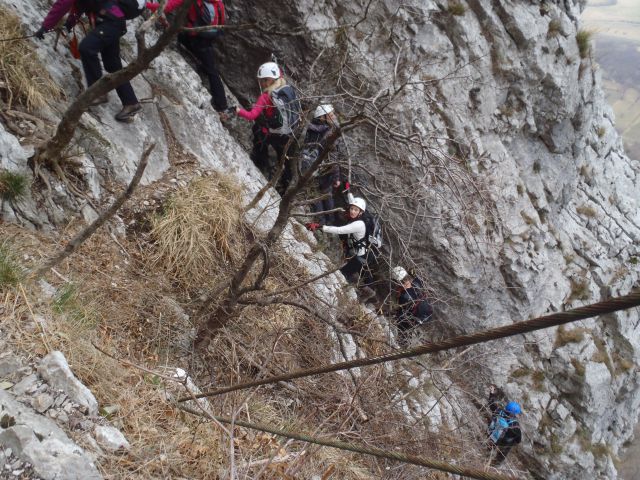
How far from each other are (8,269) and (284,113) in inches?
159

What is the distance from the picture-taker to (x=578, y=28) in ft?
32.7

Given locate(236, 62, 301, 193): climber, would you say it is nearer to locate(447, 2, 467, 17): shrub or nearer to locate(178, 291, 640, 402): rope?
locate(447, 2, 467, 17): shrub

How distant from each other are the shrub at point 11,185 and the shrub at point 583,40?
1017 cm

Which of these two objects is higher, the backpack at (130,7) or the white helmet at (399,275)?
the backpack at (130,7)

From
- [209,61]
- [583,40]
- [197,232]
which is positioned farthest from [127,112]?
[583,40]

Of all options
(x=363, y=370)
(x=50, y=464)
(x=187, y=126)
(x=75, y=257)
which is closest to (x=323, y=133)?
(x=187, y=126)

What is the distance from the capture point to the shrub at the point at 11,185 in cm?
396

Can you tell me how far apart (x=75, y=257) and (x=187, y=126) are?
3074 millimetres

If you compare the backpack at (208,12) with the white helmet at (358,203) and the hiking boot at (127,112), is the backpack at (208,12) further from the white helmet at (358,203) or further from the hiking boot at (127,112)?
the white helmet at (358,203)

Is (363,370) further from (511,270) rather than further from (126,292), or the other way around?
(511,270)

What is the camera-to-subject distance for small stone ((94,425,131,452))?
2.73m

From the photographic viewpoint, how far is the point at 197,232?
5449 millimetres

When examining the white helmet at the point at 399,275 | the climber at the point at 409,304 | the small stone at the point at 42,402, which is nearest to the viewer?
the small stone at the point at 42,402

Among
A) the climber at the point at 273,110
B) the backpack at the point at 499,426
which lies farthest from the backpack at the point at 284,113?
the backpack at the point at 499,426
